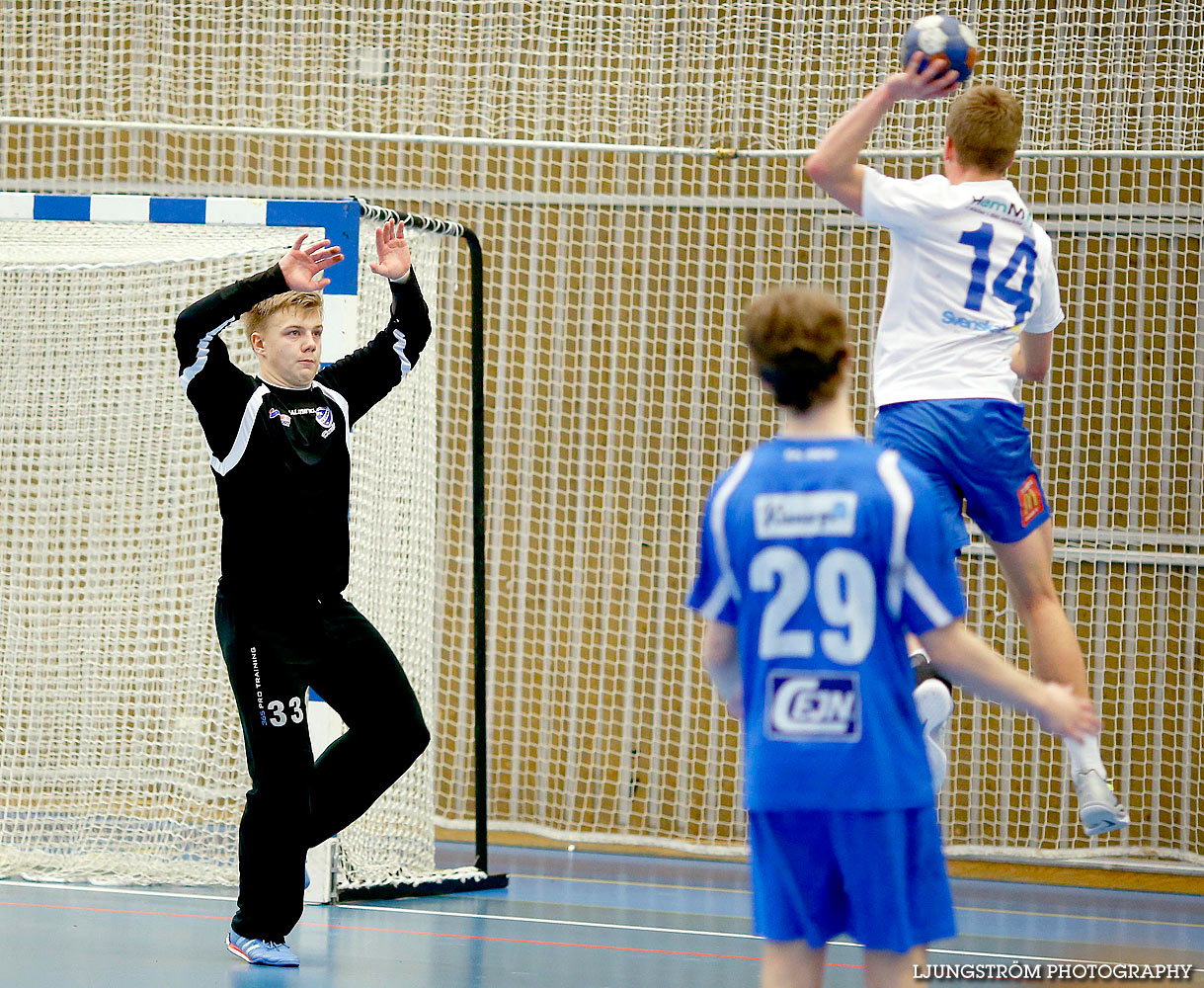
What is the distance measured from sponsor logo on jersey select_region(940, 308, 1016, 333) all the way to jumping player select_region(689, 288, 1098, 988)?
4.82 ft

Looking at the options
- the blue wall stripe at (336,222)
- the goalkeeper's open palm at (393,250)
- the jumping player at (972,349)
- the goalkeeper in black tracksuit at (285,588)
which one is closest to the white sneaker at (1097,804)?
the jumping player at (972,349)

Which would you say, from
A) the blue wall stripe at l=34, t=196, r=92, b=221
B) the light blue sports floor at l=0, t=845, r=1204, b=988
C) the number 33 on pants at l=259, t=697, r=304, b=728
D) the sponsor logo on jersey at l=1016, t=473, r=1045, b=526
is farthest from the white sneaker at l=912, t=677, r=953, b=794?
the blue wall stripe at l=34, t=196, r=92, b=221

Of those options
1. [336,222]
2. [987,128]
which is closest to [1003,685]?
[987,128]

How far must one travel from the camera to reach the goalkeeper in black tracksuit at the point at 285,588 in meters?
4.20

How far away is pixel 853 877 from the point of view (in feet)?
7.58

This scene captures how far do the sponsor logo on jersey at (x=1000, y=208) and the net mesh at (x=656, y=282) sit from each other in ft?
10.9

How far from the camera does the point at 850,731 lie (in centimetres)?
231

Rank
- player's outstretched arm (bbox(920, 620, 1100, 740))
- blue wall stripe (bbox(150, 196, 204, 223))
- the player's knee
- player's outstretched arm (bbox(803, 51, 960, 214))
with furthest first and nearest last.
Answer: blue wall stripe (bbox(150, 196, 204, 223))
the player's knee
player's outstretched arm (bbox(803, 51, 960, 214))
player's outstretched arm (bbox(920, 620, 1100, 740))

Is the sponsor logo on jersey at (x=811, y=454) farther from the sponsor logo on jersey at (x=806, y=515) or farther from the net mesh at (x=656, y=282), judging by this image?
the net mesh at (x=656, y=282)

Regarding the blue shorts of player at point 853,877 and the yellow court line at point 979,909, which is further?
the yellow court line at point 979,909

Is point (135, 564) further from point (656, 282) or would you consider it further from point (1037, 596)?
point (1037, 596)

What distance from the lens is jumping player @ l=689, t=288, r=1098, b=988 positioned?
2301 mm

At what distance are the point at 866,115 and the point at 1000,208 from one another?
0.48m

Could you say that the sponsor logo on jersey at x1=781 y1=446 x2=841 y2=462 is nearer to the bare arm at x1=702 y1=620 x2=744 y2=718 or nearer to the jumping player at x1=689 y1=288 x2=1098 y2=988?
the jumping player at x1=689 y1=288 x2=1098 y2=988
